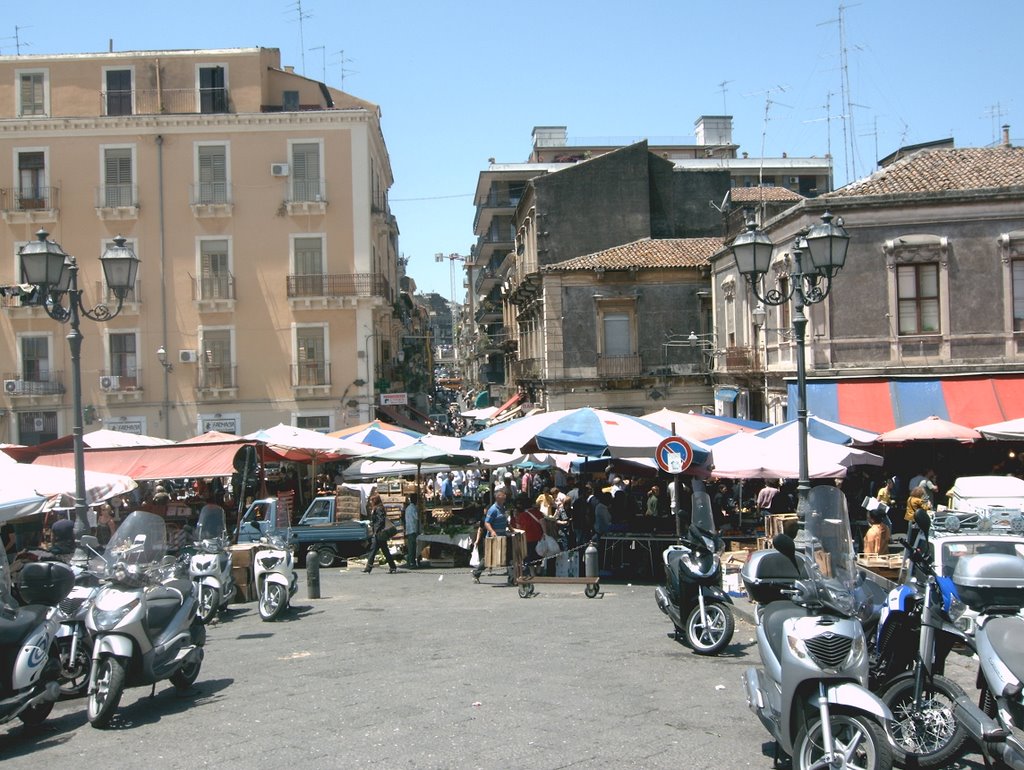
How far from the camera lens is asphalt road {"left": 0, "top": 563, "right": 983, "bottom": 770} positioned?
7.11 metres

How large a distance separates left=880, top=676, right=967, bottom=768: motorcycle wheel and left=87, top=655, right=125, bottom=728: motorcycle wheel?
5754 mm

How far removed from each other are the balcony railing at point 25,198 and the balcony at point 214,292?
545 cm

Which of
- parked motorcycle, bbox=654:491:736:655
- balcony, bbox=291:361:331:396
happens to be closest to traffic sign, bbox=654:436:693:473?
parked motorcycle, bbox=654:491:736:655

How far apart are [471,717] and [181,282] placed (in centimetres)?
2987

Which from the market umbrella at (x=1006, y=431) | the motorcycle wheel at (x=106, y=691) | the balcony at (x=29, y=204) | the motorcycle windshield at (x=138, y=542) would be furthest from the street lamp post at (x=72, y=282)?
the balcony at (x=29, y=204)

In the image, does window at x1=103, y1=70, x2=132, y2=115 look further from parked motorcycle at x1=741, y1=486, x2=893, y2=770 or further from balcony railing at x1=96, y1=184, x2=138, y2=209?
parked motorcycle at x1=741, y1=486, x2=893, y2=770

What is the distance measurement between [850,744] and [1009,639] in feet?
4.01

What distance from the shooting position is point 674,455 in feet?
47.1

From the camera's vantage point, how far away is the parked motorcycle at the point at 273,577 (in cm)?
1362

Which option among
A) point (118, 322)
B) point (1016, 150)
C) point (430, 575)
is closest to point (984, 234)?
point (1016, 150)

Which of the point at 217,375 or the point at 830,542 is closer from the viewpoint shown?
the point at 830,542

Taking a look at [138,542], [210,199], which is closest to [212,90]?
[210,199]

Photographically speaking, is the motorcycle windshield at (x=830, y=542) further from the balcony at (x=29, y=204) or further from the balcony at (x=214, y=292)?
the balcony at (x=29, y=204)

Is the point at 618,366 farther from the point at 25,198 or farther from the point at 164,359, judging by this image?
the point at 25,198
